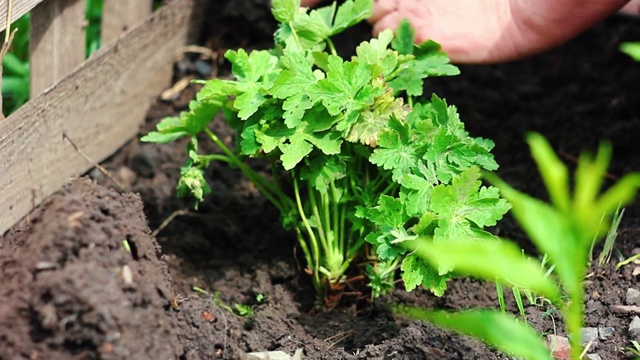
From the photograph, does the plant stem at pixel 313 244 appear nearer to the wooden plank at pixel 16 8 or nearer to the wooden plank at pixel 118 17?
the wooden plank at pixel 16 8

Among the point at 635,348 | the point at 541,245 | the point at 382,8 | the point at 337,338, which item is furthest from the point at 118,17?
the point at 541,245

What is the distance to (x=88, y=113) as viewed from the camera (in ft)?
9.51

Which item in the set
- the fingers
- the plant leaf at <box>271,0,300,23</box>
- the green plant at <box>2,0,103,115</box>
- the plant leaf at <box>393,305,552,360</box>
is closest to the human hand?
the fingers

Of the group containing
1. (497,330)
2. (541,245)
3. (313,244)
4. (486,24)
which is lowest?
(313,244)

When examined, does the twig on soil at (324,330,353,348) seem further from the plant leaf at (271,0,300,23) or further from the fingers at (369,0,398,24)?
the fingers at (369,0,398,24)

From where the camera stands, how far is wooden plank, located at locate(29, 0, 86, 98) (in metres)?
2.67

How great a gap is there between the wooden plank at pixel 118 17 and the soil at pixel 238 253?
31cm

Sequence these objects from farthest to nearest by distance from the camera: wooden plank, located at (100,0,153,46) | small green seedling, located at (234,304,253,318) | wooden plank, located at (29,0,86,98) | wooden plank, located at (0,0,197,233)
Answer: wooden plank, located at (100,0,153,46) → wooden plank, located at (29,0,86,98) → wooden plank, located at (0,0,197,233) → small green seedling, located at (234,304,253,318)

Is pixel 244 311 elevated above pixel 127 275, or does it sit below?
below

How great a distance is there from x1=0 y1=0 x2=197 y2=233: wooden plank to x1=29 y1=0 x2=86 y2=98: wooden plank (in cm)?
7

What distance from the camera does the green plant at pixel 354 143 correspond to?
209 cm

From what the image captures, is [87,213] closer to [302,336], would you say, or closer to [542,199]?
[302,336]

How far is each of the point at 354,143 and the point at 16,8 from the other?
1026 mm

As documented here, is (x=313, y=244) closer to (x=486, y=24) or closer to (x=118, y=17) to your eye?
(x=486, y=24)
